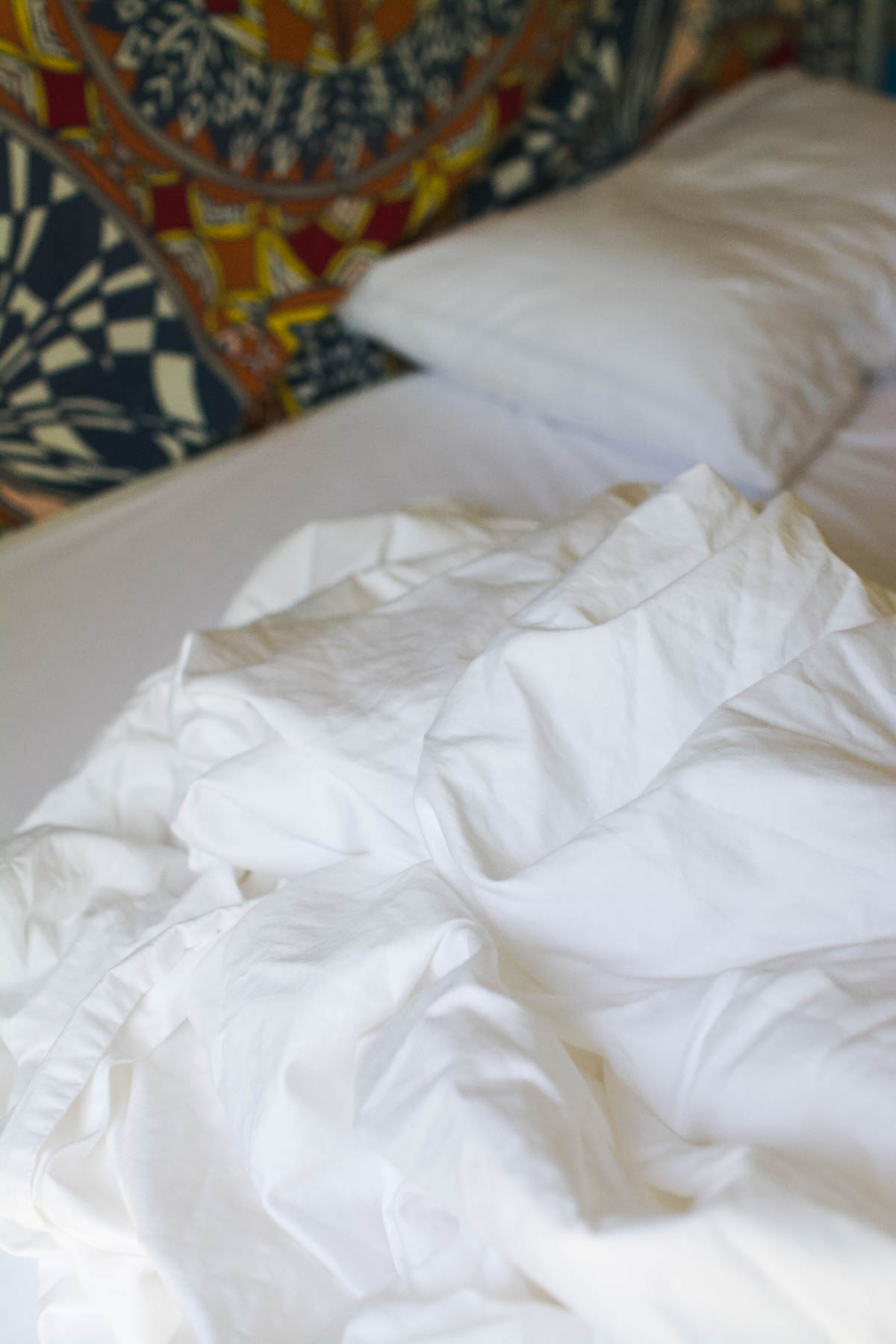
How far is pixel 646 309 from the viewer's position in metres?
1.06

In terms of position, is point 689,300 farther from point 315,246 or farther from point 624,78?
point 624,78

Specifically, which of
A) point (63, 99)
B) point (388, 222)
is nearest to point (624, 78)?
point (388, 222)

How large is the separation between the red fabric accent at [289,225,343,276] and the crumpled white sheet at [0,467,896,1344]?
0.65 metres

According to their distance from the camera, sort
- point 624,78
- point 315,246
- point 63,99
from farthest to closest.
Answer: point 624,78 → point 315,246 → point 63,99

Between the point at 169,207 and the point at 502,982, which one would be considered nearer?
the point at 502,982

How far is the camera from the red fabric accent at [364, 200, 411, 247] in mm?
1203

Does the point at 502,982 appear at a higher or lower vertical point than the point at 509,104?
lower

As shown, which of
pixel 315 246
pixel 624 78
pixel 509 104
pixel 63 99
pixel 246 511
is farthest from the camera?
pixel 624 78

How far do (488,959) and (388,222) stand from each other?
999mm

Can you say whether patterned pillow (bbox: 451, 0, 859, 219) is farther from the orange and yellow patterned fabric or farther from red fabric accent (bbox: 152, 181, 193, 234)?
red fabric accent (bbox: 152, 181, 193, 234)

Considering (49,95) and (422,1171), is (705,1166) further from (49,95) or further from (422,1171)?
(49,95)

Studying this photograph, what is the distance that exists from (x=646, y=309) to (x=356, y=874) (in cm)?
73

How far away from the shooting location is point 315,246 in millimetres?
1153

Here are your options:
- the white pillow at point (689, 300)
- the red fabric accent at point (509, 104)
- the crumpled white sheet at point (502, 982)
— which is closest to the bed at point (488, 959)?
the crumpled white sheet at point (502, 982)
